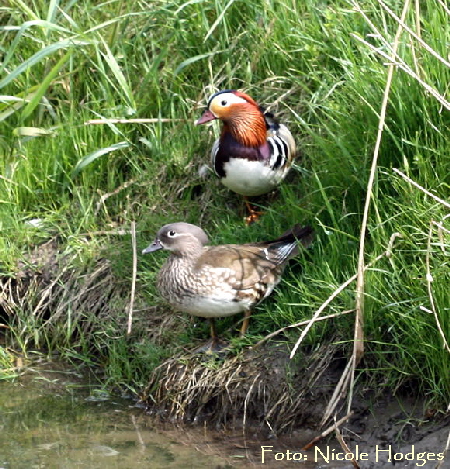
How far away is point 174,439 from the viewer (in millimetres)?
5191

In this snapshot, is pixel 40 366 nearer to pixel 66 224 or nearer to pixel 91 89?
pixel 66 224

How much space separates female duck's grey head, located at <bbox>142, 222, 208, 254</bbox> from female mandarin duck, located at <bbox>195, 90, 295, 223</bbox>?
597mm

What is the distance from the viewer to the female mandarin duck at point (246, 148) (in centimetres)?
601

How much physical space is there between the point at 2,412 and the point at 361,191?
227cm

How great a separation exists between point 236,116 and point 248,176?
0.41 meters

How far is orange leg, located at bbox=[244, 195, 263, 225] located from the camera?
240 inches

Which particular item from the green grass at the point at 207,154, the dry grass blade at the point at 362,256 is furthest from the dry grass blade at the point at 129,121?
the dry grass blade at the point at 362,256

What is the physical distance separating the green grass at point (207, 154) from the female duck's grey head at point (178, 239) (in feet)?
1.45

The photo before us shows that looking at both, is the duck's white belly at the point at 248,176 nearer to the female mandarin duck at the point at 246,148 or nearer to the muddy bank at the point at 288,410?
the female mandarin duck at the point at 246,148

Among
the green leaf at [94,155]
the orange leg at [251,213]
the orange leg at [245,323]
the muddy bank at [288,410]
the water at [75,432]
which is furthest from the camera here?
the green leaf at [94,155]

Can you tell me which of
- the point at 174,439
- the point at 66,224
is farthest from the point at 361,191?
the point at 66,224

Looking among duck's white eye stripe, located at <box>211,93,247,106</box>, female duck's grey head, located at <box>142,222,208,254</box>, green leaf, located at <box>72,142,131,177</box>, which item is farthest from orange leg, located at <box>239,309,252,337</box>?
green leaf, located at <box>72,142,131,177</box>

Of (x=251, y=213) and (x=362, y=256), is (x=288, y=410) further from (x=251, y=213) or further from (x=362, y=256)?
(x=251, y=213)

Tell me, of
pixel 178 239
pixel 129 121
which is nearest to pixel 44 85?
pixel 129 121
